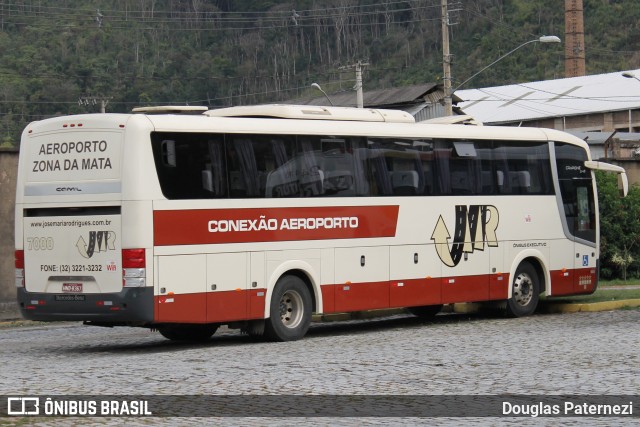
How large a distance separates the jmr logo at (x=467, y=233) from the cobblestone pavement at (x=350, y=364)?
131cm

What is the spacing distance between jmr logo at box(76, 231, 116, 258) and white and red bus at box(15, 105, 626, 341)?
27 mm

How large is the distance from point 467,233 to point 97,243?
25.3ft

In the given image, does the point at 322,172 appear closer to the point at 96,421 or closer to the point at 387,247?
the point at 387,247

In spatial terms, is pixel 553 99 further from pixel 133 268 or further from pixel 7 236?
pixel 133 268

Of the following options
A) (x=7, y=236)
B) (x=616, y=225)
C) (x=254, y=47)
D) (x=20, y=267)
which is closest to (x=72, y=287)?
(x=20, y=267)

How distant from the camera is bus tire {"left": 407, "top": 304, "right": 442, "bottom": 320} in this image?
24281mm

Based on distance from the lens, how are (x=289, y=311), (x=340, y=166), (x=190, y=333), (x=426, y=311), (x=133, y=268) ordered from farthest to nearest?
(x=426, y=311), (x=340, y=166), (x=190, y=333), (x=289, y=311), (x=133, y=268)

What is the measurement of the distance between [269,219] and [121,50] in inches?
4622

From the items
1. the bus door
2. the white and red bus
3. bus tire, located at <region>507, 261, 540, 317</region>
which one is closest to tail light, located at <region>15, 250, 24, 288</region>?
the white and red bus

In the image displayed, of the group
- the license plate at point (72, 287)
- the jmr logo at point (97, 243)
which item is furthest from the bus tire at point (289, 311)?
the license plate at point (72, 287)

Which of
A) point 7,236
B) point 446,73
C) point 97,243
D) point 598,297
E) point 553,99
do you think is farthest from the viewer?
point 553,99

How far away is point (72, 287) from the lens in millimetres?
17750

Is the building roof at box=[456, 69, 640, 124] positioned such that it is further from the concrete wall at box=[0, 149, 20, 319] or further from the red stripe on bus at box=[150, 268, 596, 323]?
the red stripe on bus at box=[150, 268, 596, 323]

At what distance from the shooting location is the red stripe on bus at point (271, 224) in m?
17.8
